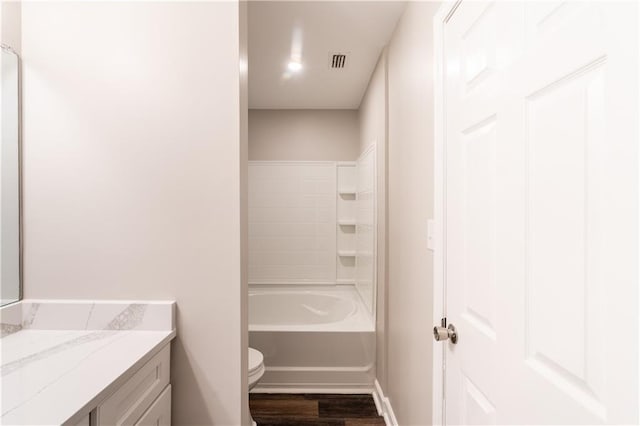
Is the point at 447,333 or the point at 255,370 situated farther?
the point at 255,370

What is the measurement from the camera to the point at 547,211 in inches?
28.0

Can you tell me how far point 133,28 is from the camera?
4.35ft

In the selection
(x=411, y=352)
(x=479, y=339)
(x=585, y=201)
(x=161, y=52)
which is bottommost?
(x=411, y=352)

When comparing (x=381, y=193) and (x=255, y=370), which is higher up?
(x=381, y=193)

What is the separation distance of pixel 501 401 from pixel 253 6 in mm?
1995

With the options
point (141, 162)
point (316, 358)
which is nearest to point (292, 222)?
point (316, 358)

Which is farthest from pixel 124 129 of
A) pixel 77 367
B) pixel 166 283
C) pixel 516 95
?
pixel 516 95

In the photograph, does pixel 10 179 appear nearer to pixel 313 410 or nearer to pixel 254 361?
pixel 254 361

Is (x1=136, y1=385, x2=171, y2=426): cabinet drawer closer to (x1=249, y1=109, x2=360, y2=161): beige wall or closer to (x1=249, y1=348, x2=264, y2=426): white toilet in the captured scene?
(x1=249, y1=348, x2=264, y2=426): white toilet

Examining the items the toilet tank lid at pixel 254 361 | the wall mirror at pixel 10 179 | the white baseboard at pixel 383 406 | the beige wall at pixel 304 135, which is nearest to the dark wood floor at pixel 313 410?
the white baseboard at pixel 383 406

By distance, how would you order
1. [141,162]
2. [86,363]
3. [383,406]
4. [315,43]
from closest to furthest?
1. [86,363]
2. [141,162]
3. [315,43]
4. [383,406]

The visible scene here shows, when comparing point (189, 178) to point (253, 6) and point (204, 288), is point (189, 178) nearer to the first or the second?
point (204, 288)

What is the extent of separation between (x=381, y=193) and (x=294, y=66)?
3.66 feet

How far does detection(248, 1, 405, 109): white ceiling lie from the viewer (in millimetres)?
1875
